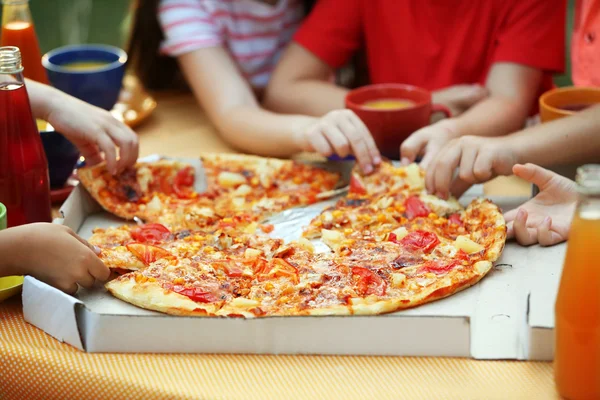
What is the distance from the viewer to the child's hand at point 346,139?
1396mm

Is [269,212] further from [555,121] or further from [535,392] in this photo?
[535,392]

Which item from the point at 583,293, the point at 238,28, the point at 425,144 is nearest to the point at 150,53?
the point at 238,28

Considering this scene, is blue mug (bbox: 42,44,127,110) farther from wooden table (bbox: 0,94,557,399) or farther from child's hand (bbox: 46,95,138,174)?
wooden table (bbox: 0,94,557,399)

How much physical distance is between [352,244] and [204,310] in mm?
309

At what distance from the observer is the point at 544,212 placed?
1170mm

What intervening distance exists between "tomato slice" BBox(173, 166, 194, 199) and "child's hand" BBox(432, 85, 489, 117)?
A: 0.59 m

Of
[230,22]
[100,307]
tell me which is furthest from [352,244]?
[230,22]

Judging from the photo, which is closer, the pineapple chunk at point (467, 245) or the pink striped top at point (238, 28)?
the pineapple chunk at point (467, 245)

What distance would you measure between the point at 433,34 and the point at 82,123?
3.11ft

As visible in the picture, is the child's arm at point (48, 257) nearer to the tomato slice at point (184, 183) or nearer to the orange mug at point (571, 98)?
the tomato slice at point (184, 183)

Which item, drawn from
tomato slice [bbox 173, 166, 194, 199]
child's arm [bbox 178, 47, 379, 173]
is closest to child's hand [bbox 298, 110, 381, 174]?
child's arm [bbox 178, 47, 379, 173]

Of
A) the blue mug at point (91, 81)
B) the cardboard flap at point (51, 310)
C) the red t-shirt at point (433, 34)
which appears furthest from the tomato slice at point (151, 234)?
the red t-shirt at point (433, 34)

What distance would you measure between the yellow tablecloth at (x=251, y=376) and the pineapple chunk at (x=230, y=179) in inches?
21.3

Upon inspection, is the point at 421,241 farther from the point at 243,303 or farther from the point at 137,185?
the point at 137,185
